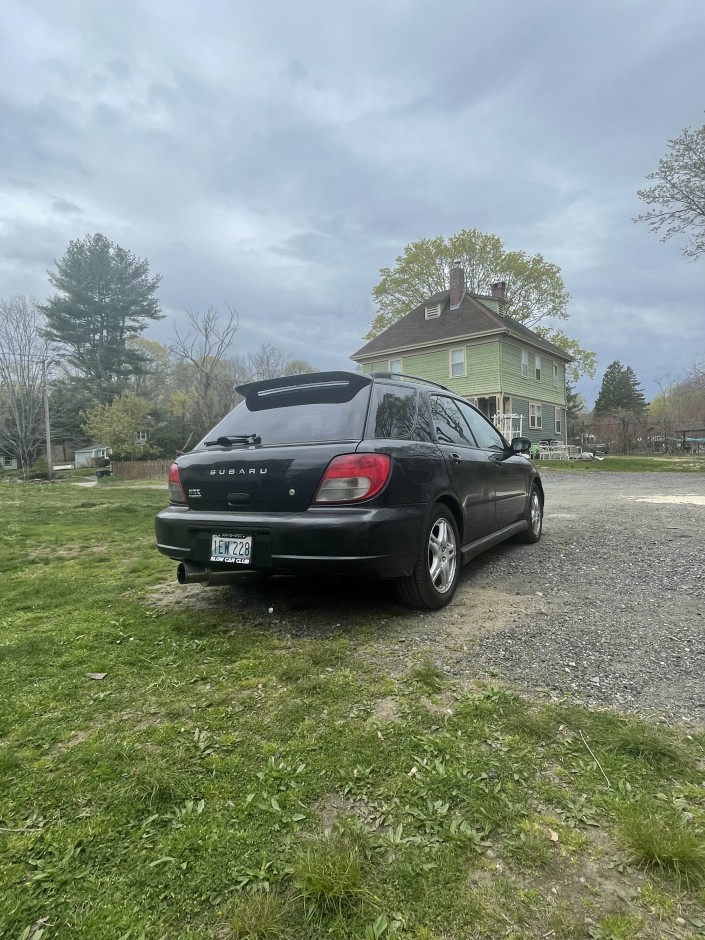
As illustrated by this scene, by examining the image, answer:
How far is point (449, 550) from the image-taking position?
131 inches

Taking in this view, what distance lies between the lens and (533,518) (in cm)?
534

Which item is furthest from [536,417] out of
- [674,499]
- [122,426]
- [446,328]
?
[122,426]

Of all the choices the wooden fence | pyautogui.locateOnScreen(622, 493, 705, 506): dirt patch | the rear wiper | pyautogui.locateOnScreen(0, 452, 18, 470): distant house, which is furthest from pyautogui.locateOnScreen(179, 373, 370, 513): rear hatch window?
pyautogui.locateOnScreen(0, 452, 18, 470): distant house

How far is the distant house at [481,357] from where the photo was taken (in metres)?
23.2

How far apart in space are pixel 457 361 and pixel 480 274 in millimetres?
10728

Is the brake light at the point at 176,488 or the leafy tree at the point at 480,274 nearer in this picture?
the brake light at the point at 176,488

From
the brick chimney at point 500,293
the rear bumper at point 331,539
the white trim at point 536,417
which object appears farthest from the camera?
the brick chimney at point 500,293

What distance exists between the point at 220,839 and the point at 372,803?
0.45m

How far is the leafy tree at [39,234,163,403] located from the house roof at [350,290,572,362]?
23060 millimetres

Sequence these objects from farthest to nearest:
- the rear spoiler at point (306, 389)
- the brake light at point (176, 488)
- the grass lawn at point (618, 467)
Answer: the grass lawn at point (618, 467), the brake light at point (176, 488), the rear spoiler at point (306, 389)

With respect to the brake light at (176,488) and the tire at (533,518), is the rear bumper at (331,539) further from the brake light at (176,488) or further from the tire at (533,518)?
the tire at (533,518)

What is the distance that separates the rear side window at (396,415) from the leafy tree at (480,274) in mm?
30338

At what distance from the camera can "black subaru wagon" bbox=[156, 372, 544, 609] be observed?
8.86 feet

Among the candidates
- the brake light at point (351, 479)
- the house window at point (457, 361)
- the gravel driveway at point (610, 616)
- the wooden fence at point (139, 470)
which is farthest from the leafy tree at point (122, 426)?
the brake light at point (351, 479)
